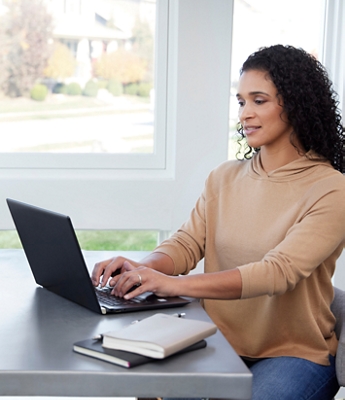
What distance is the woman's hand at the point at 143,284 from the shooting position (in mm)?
1447

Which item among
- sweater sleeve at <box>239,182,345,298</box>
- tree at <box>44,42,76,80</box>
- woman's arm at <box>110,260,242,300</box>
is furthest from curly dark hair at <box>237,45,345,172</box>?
tree at <box>44,42,76,80</box>

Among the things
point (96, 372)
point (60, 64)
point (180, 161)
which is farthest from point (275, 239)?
point (60, 64)

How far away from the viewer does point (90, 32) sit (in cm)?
287

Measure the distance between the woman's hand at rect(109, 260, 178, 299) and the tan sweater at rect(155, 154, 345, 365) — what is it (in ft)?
0.68

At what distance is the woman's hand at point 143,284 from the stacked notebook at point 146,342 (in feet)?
0.88

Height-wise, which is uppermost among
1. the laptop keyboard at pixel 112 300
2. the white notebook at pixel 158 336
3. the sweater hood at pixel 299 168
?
the sweater hood at pixel 299 168

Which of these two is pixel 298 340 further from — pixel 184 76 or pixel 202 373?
pixel 184 76

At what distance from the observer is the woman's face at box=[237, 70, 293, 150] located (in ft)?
6.06

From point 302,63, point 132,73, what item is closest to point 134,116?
point 132,73

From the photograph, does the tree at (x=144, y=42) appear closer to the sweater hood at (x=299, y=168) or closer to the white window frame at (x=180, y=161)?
the white window frame at (x=180, y=161)

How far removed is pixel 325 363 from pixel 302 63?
2.97ft

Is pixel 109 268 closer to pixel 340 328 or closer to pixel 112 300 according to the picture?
pixel 112 300

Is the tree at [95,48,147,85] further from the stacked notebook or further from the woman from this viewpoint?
the stacked notebook

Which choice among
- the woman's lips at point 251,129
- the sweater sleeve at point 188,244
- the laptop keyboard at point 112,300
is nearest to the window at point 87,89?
the sweater sleeve at point 188,244
